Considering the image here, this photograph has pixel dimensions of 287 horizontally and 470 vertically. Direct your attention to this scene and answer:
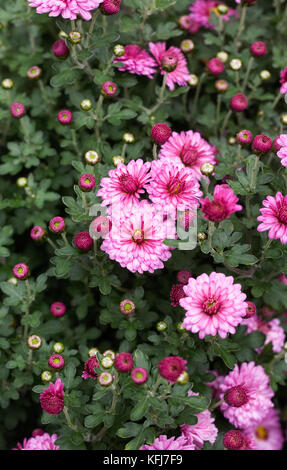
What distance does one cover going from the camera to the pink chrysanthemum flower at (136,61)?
2486 millimetres

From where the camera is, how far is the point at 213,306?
185 cm

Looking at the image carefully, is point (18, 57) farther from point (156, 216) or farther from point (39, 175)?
point (156, 216)

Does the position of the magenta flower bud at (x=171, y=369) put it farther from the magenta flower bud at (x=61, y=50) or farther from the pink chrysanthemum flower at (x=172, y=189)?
the magenta flower bud at (x=61, y=50)

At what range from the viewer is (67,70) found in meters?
2.46

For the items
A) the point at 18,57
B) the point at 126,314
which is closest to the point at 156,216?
the point at 126,314

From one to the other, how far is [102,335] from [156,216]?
1.00 m

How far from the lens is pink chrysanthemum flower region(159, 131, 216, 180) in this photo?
233 cm

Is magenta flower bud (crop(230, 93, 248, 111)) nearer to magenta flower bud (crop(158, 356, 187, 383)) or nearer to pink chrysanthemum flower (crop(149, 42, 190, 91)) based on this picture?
pink chrysanthemum flower (crop(149, 42, 190, 91))

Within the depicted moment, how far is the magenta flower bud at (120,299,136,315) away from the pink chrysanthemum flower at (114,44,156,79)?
3.54 feet

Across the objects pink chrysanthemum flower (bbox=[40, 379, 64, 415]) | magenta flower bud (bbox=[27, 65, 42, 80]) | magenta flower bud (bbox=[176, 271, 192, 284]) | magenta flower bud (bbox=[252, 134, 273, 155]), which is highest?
magenta flower bud (bbox=[27, 65, 42, 80])

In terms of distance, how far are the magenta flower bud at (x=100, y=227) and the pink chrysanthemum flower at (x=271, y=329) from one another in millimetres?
1053

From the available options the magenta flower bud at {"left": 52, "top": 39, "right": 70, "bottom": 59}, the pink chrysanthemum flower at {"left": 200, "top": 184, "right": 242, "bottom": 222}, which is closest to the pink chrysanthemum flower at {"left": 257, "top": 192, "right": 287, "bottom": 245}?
the pink chrysanthemum flower at {"left": 200, "top": 184, "right": 242, "bottom": 222}

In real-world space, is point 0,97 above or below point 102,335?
above

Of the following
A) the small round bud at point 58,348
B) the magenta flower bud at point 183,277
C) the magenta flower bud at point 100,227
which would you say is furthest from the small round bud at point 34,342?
the magenta flower bud at point 183,277
